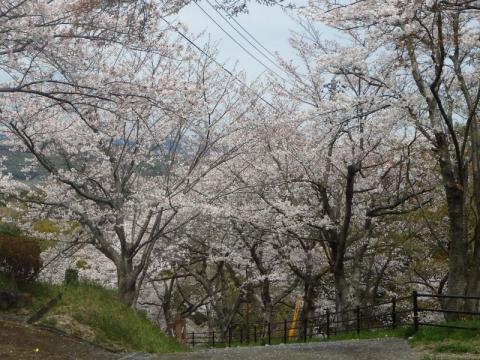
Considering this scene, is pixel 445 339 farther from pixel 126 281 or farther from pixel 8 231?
pixel 8 231

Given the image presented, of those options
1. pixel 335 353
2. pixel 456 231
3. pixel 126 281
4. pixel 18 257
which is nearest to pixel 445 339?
pixel 335 353

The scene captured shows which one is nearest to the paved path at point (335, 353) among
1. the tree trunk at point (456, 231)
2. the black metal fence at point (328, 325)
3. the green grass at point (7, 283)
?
the tree trunk at point (456, 231)

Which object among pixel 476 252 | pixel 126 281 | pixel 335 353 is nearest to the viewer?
pixel 335 353

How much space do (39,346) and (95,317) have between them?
223 centimetres

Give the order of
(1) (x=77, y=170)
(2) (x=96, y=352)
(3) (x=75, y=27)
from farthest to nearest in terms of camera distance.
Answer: (1) (x=77, y=170)
(2) (x=96, y=352)
(3) (x=75, y=27)

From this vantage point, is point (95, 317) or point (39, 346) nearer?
point (39, 346)

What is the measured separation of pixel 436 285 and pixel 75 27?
2301 centimetres

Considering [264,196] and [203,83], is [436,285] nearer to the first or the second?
[264,196]

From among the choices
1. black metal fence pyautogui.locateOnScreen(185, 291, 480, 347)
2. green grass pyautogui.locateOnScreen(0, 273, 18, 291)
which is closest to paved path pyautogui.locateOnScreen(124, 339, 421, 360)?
black metal fence pyautogui.locateOnScreen(185, 291, 480, 347)

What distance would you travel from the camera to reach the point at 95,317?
12.0 meters

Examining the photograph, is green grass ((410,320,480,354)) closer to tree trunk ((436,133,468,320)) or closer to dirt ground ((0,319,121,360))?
tree trunk ((436,133,468,320))

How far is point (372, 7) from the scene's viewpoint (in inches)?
483

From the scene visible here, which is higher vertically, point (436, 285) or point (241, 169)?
point (241, 169)

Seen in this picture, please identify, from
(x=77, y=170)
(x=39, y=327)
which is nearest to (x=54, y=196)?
(x=77, y=170)
